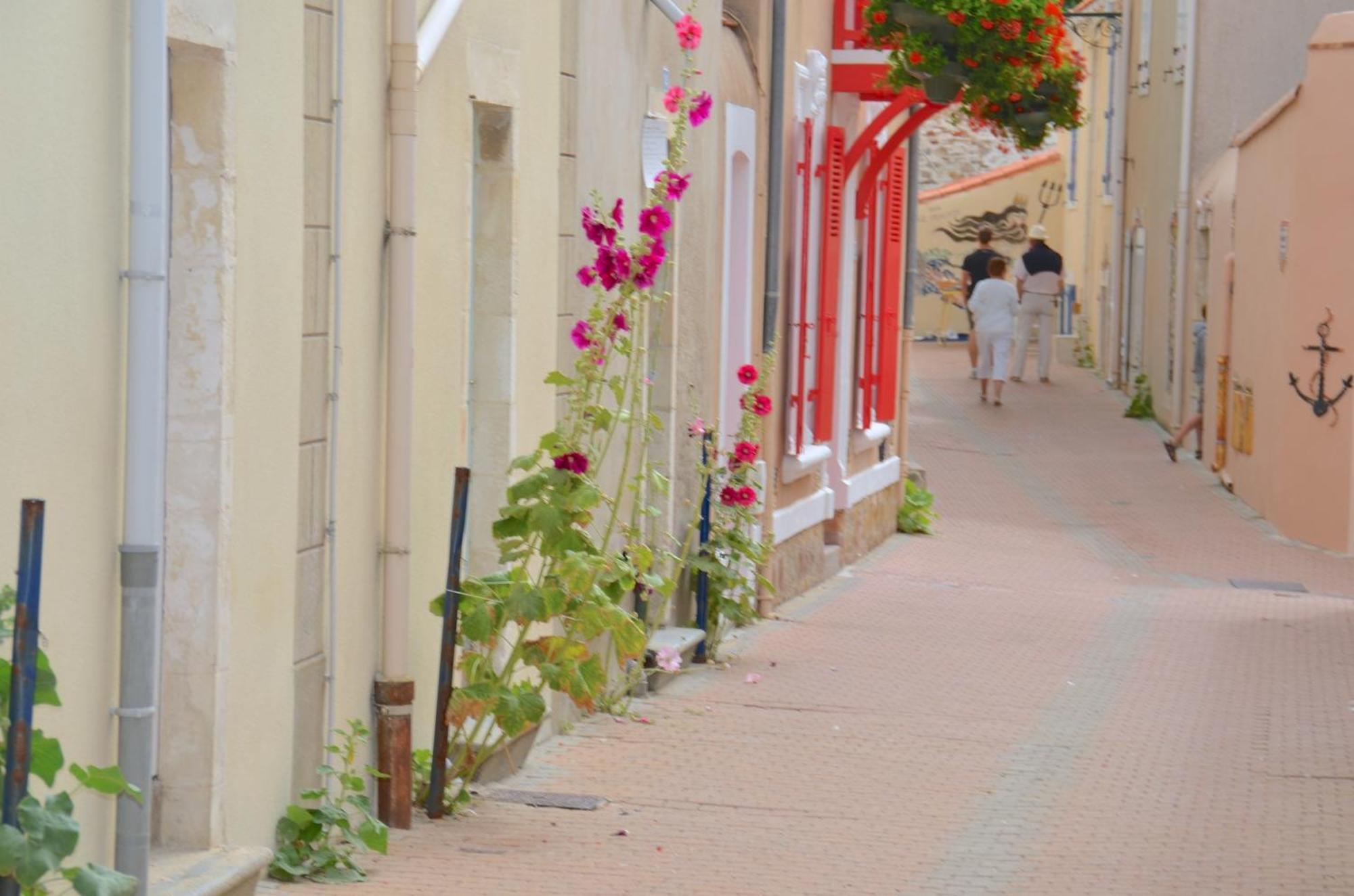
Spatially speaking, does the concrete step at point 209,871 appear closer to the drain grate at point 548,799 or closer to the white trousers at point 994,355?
the drain grate at point 548,799

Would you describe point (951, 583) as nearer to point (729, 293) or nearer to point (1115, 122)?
point (729, 293)

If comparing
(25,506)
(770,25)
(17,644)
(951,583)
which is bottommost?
(951,583)

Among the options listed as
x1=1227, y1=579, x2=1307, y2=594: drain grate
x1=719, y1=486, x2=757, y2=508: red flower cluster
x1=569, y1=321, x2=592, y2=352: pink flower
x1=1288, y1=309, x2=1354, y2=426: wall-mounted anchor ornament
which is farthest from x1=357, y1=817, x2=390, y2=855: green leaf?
x1=1288, y1=309, x2=1354, y2=426: wall-mounted anchor ornament

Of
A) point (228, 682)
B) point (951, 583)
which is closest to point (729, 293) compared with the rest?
point (951, 583)

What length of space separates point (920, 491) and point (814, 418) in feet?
14.7

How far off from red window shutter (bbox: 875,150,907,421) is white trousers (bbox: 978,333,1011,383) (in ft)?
30.1

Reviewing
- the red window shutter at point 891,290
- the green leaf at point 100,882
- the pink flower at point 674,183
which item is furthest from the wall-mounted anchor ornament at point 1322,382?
the green leaf at point 100,882

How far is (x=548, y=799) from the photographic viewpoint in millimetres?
7207

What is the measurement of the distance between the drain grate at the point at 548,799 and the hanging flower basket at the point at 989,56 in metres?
5.61

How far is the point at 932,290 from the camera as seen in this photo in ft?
123

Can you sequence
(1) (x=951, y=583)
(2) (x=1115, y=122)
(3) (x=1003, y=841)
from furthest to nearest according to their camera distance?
1. (2) (x=1115, y=122)
2. (1) (x=951, y=583)
3. (3) (x=1003, y=841)

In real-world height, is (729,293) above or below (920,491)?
above

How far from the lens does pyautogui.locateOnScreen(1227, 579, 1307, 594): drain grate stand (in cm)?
1489

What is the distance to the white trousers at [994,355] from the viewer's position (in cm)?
2612
